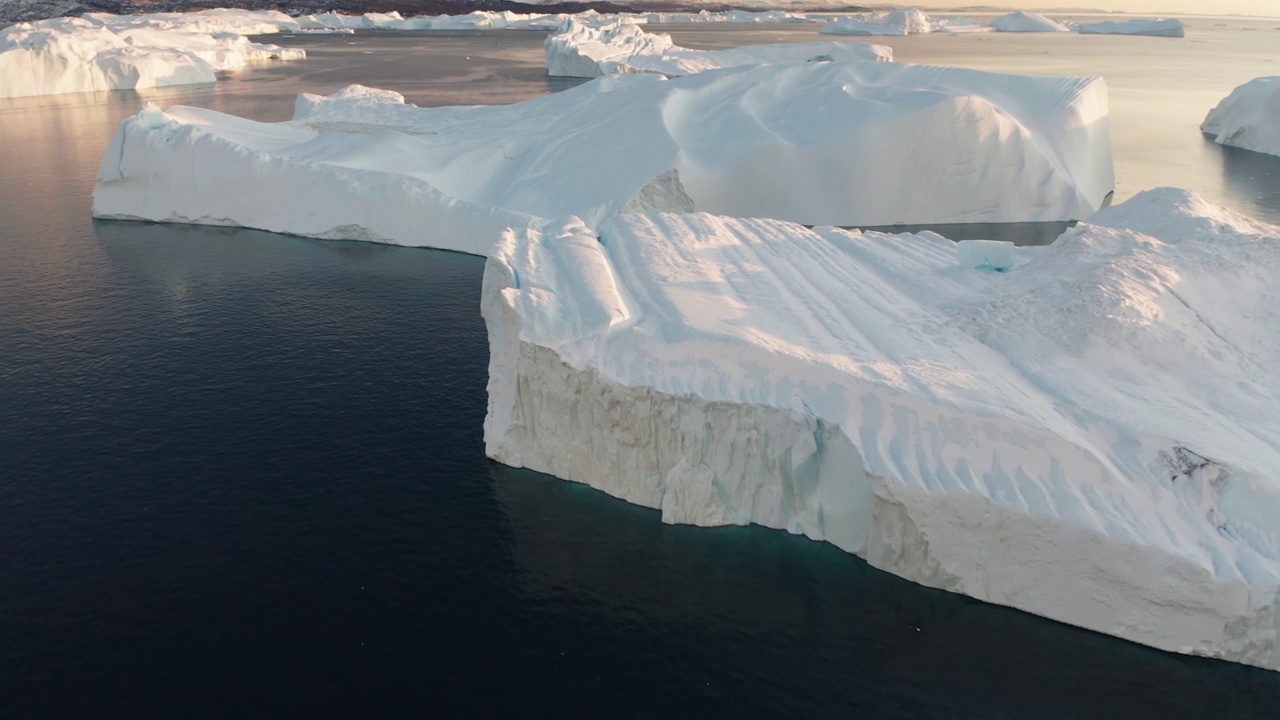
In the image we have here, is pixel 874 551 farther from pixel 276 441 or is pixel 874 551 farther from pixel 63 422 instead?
pixel 63 422

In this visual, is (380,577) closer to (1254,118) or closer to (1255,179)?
(1255,179)

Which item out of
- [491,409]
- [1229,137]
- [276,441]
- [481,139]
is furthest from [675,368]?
[1229,137]

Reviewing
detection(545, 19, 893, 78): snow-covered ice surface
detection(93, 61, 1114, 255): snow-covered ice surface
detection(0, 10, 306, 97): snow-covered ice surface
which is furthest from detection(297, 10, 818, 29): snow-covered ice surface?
detection(93, 61, 1114, 255): snow-covered ice surface

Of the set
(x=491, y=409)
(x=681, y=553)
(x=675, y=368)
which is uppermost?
(x=675, y=368)

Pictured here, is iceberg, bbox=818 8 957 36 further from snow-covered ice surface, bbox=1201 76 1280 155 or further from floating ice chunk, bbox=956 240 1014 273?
floating ice chunk, bbox=956 240 1014 273

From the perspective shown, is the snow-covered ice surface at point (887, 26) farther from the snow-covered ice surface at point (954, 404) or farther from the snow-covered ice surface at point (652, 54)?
the snow-covered ice surface at point (954, 404)

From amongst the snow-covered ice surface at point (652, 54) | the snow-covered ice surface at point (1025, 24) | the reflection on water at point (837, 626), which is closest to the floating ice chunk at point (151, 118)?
the reflection on water at point (837, 626)
